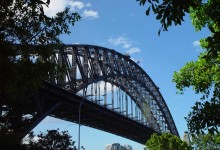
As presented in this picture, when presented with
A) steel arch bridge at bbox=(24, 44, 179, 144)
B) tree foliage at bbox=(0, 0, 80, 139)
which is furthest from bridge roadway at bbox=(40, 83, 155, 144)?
tree foliage at bbox=(0, 0, 80, 139)

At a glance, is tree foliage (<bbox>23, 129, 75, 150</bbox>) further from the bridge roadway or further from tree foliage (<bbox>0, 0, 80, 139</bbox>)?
tree foliage (<bbox>0, 0, 80, 139</bbox>)

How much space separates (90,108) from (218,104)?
60495mm

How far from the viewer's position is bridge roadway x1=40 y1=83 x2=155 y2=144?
195 ft

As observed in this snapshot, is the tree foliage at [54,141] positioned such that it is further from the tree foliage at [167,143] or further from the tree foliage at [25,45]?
the tree foliage at [25,45]

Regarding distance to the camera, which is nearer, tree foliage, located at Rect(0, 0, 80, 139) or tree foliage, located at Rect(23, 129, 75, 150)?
tree foliage, located at Rect(0, 0, 80, 139)

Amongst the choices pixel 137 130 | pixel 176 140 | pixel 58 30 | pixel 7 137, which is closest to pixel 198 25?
pixel 58 30

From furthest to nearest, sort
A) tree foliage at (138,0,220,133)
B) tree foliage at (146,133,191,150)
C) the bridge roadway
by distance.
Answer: the bridge roadway < tree foliage at (146,133,191,150) < tree foliage at (138,0,220,133)

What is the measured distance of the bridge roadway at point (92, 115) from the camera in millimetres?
59469

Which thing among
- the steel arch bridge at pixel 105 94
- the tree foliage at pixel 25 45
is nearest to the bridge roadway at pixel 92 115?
the steel arch bridge at pixel 105 94

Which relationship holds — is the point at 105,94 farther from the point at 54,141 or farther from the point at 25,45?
the point at 25,45

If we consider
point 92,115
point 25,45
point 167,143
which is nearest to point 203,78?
point 25,45

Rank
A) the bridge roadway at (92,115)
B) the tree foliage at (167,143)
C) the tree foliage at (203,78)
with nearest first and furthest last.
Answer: the tree foliage at (203,78), the tree foliage at (167,143), the bridge roadway at (92,115)

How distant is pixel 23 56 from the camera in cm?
1458

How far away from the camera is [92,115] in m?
79.2
